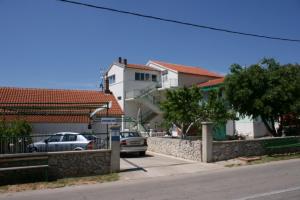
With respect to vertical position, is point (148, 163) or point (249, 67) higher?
point (249, 67)

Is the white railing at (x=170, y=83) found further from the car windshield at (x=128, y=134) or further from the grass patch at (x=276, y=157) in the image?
the grass patch at (x=276, y=157)

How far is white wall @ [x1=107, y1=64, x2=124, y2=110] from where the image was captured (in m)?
39.2

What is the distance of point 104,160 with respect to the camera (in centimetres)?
1430

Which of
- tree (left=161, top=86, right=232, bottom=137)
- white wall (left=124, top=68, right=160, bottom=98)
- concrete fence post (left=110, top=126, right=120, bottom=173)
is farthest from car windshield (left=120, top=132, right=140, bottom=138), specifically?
white wall (left=124, top=68, right=160, bottom=98)

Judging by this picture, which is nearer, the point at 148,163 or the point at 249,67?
the point at 148,163

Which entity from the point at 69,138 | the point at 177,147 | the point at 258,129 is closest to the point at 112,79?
the point at 258,129

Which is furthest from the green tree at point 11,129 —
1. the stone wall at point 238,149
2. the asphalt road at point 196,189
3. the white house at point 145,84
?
the white house at point 145,84

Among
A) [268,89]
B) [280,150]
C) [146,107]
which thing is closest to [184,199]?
[280,150]

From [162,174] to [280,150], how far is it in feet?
27.7

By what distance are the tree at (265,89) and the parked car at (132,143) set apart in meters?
7.16

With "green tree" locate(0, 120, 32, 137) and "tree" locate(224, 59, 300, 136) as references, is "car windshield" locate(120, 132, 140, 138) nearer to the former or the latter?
"green tree" locate(0, 120, 32, 137)

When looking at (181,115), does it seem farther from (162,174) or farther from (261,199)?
(261,199)

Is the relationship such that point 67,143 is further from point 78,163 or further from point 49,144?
point 78,163

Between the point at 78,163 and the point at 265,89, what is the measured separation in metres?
13.6
